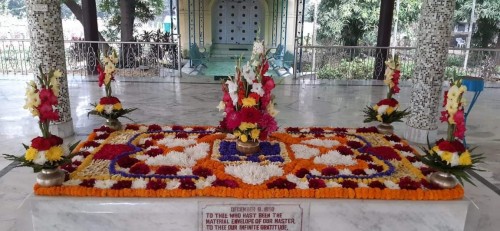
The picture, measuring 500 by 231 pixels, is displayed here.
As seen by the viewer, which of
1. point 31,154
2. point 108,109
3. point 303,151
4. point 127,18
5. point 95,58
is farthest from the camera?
point 127,18

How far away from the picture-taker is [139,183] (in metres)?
3.07

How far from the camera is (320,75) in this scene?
11.5 m

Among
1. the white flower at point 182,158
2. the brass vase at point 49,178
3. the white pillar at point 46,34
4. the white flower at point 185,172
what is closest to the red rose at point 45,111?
the brass vase at point 49,178

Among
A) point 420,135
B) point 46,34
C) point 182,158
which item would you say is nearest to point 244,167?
point 182,158

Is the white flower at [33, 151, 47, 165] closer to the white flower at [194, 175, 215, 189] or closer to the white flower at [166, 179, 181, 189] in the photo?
the white flower at [166, 179, 181, 189]

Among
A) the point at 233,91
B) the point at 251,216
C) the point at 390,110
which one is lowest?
the point at 251,216

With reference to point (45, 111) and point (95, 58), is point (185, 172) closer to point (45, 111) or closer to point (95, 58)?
point (45, 111)

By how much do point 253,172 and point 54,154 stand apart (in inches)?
56.7

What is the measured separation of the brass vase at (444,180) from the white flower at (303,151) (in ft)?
3.36

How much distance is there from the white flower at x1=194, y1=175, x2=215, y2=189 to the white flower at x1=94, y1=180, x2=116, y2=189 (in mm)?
610

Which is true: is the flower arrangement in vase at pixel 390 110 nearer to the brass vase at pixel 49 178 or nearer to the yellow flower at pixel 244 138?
the yellow flower at pixel 244 138

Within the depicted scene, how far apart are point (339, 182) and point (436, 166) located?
72 cm

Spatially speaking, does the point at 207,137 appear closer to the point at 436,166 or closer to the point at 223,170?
the point at 223,170

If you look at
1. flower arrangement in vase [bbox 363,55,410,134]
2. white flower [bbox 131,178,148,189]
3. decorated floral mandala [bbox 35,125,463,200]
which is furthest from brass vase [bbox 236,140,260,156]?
flower arrangement in vase [bbox 363,55,410,134]
